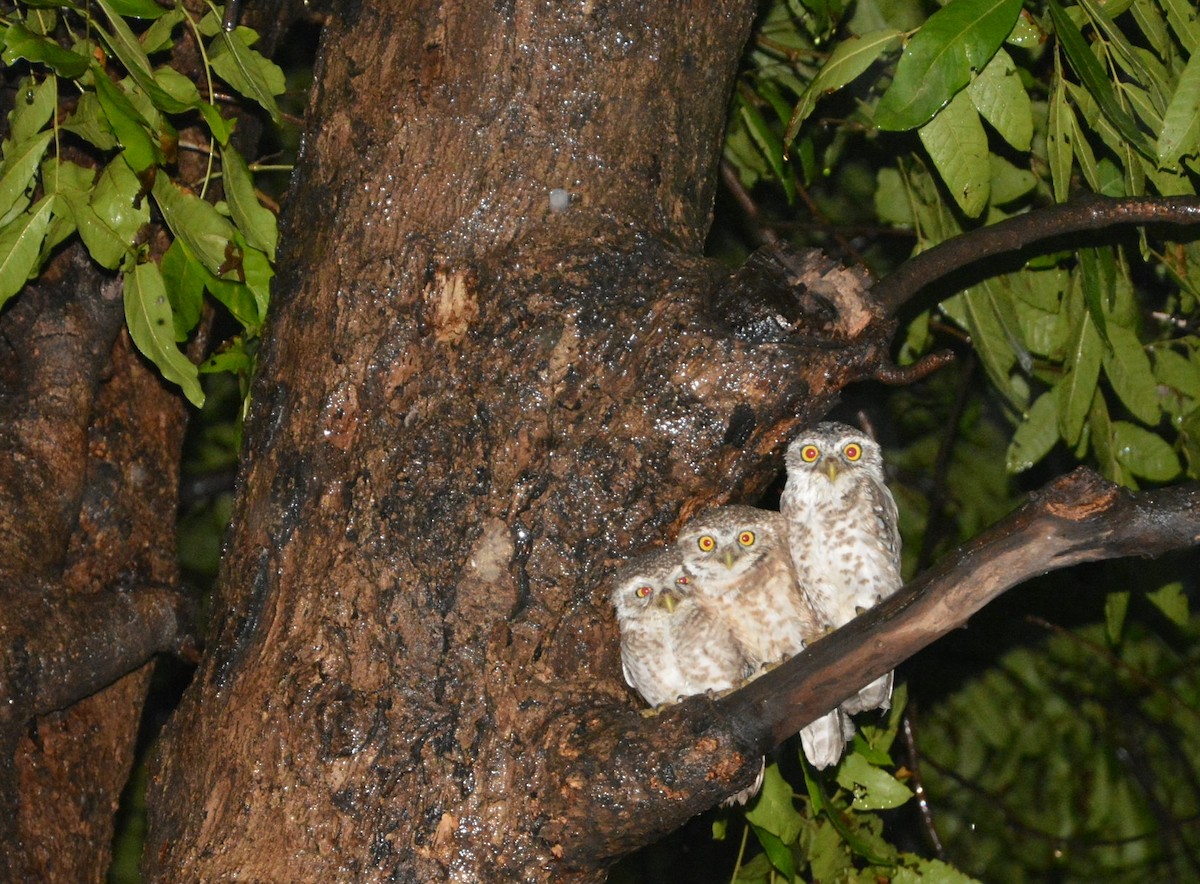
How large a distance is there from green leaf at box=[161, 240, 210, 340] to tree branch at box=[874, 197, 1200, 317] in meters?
1.33

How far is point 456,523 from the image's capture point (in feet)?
7.24

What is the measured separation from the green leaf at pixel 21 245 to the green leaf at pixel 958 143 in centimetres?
171

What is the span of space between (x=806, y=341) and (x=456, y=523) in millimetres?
724

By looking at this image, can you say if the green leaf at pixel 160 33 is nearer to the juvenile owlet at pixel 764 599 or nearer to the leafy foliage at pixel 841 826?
the juvenile owlet at pixel 764 599

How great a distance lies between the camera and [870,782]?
3.07 meters

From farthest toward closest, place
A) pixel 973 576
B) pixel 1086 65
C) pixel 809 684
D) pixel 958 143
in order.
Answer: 1. pixel 958 143
2. pixel 1086 65
3. pixel 809 684
4. pixel 973 576

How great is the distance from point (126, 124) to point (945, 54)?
4.79 feet

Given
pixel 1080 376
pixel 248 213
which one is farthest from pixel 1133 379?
pixel 248 213

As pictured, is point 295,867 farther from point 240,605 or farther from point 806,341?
point 806,341

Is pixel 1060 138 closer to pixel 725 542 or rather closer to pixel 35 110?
pixel 725 542

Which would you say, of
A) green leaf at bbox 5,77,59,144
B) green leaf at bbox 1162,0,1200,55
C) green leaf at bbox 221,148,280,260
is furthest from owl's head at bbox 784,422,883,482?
green leaf at bbox 5,77,59,144

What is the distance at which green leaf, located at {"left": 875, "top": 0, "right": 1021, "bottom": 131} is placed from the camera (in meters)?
2.04

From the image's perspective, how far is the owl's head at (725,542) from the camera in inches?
103

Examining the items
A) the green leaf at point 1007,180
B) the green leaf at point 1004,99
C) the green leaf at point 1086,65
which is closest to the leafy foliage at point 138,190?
the green leaf at point 1004,99
